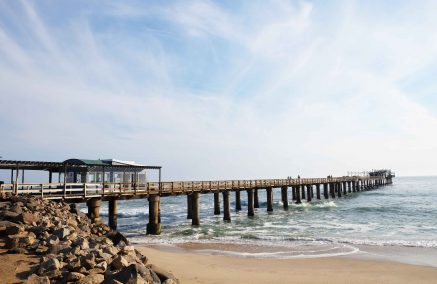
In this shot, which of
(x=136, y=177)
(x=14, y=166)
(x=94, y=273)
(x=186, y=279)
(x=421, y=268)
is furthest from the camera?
(x=136, y=177)

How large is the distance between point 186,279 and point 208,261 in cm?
406

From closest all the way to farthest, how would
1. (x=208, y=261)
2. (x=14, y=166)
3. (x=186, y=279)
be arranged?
(x=186, y=279)
(x=208, y=261)
(x=14, y=166)

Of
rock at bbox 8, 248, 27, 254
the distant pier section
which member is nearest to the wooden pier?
the distant pier section

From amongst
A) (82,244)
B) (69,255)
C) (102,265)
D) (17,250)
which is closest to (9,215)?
(17,250)

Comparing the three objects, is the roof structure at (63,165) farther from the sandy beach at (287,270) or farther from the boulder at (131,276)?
the boulder at (131,276)

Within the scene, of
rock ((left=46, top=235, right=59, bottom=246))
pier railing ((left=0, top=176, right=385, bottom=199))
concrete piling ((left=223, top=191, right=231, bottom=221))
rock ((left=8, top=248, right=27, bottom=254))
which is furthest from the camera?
concrete piling ((left=223, top=191, right=231, bottom=221))

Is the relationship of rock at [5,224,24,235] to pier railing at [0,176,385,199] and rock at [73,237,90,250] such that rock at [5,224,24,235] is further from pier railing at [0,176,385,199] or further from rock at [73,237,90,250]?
pier railing at [0,176,385,199]

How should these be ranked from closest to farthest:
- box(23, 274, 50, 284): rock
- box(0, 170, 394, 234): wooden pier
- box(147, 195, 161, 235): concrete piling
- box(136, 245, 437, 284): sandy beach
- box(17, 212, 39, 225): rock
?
box(23, 274, 50, 284): rock < box(17, 212, 39, 225): rock < box(136, 245, 437, 284): sandy beach < box(0, 170, 394, 234): wooden pier < box(147, 195, 161, 235): concrete piling

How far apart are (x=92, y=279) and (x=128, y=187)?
18.5m

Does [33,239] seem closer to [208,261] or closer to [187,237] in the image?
[208,261]

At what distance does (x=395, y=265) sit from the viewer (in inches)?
602

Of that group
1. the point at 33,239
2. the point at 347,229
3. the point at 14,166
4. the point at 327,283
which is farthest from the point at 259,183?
the point at 33,239

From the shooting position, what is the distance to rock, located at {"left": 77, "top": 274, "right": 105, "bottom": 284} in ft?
23.3

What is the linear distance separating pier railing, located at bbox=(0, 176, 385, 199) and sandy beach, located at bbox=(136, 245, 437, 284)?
6699 millimetres
